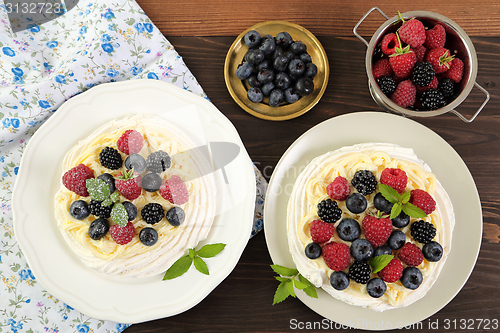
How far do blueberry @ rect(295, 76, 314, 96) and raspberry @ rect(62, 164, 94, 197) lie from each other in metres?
1.14

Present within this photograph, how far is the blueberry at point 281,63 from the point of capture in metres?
1.88

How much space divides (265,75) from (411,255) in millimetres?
1129

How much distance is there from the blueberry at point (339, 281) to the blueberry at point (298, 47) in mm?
1165

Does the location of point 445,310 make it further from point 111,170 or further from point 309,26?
point 111,170

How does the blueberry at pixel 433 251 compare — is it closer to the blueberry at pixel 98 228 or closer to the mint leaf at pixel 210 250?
the mint leaf at pixel 210 250

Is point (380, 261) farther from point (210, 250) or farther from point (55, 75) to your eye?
point (55, 75)

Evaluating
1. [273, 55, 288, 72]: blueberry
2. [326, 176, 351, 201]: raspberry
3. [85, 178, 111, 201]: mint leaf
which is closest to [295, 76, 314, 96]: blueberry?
[273, 55, 288, 72]: blueberry

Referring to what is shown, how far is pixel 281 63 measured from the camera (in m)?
1.88

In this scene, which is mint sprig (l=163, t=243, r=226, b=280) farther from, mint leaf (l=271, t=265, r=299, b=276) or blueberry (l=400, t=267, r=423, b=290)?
blueberry (l=400, t=267, r=423, b=290)

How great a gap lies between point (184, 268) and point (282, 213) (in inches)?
22.0

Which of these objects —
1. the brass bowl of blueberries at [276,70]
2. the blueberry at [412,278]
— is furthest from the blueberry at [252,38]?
the blueberry at [412,278]

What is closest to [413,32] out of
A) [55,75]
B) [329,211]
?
[329,211]

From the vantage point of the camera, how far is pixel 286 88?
1.93 m

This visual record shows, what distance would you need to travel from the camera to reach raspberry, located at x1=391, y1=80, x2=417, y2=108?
175 centimetres
